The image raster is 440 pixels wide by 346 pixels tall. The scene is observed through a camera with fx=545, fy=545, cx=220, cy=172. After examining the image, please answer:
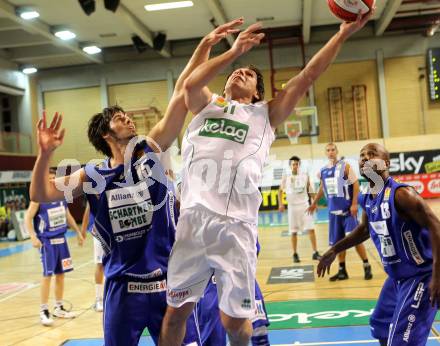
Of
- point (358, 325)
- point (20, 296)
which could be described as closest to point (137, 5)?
point (20, 296)

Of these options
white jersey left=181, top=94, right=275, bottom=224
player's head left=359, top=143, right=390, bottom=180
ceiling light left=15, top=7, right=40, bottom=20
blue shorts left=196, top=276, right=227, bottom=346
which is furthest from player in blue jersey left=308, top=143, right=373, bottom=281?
ceiling light left=15, top=7, right=40, bottom=20

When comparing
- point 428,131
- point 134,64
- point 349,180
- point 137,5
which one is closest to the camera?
point 349,180

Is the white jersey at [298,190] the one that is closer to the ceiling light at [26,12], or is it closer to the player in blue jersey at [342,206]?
the player in blue jersey at [342,206]

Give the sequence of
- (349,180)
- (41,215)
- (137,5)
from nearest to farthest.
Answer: (41,215), (349,180), (137,5)

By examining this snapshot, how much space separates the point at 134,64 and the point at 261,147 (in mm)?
22486

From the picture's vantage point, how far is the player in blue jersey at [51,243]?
7.21m

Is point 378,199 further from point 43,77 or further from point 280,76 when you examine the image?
point 43,77

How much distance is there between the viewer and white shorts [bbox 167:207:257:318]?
3.02 metres

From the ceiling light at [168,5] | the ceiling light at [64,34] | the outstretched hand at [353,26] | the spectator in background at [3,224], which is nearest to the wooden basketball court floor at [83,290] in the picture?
the outstretched hand at [353,26]

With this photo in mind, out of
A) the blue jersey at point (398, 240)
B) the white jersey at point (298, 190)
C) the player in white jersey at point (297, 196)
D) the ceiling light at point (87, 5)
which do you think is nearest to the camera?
the blue jersey at point (398, 240)

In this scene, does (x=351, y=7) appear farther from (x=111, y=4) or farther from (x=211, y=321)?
(x=111, y=4)

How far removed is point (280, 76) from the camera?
23.7 m

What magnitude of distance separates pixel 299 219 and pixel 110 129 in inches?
300

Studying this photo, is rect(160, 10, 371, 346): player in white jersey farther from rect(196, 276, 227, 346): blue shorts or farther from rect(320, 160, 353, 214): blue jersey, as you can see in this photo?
rect(320, 160, 353, 214): blue jersey
